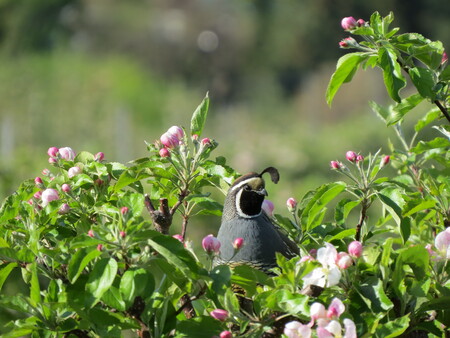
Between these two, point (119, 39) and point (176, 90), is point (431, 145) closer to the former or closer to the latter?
Answer: point (176, 90)

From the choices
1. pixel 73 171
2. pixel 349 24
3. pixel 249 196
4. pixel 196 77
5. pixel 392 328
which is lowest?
pixel 392 328

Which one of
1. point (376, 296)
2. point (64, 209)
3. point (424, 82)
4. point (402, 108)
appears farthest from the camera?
point (402, 108)

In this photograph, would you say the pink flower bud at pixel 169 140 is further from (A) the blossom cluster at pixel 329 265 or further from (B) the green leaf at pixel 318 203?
(A) the blossom cluster at pixel 329 265

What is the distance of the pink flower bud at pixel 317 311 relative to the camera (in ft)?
4.63

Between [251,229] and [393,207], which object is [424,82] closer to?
[393,207]

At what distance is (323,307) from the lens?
1.42 m

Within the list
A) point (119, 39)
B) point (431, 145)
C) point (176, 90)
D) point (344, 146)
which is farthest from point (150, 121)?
point (431, 145)

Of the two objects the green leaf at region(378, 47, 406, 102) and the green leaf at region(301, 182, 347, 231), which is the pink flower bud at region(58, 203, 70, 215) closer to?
the green leaf at region(301, 182, 347, 231)

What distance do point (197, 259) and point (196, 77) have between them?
18.4 metres

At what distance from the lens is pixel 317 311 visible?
1.41 m

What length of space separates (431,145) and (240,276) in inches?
29.3

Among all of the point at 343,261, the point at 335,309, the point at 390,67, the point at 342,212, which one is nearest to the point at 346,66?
the point at 390,67

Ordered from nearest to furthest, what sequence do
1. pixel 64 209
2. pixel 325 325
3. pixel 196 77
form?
pixel 325 325, pixel 64 209, pixel 196 77

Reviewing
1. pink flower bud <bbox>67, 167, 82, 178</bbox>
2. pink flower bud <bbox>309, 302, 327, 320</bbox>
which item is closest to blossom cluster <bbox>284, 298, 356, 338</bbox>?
pink flower bud <bbox>309, 302, 327, 320</bbox>
